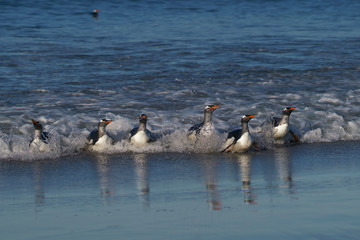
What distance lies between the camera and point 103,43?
22.9m

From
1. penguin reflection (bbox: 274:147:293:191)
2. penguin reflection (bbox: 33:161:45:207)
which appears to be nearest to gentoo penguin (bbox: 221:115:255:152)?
penguin reflection (bbox: 274:147:293:191)

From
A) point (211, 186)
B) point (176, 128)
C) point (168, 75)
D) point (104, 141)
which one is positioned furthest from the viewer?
point (168, 75)

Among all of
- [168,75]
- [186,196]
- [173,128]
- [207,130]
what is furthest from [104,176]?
[168,75]

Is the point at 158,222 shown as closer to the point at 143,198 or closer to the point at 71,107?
the point at 143,198

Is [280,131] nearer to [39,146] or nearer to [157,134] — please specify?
[157,134]

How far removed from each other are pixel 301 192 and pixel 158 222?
1.87m

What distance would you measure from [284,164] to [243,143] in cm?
95

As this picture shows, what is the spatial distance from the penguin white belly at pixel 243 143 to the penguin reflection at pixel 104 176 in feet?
6.28

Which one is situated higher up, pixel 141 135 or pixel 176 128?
pixel 141 135

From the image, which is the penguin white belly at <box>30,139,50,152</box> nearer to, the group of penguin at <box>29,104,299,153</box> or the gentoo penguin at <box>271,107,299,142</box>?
the group of penguin at <box>29,104,299,153</box>

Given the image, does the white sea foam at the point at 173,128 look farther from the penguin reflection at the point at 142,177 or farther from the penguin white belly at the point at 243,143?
the penguin reflection at the point at 142,177

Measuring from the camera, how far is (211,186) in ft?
26.7

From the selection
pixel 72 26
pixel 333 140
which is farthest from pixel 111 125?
pixel 72 26

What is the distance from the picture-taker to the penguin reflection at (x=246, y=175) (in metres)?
7.39
